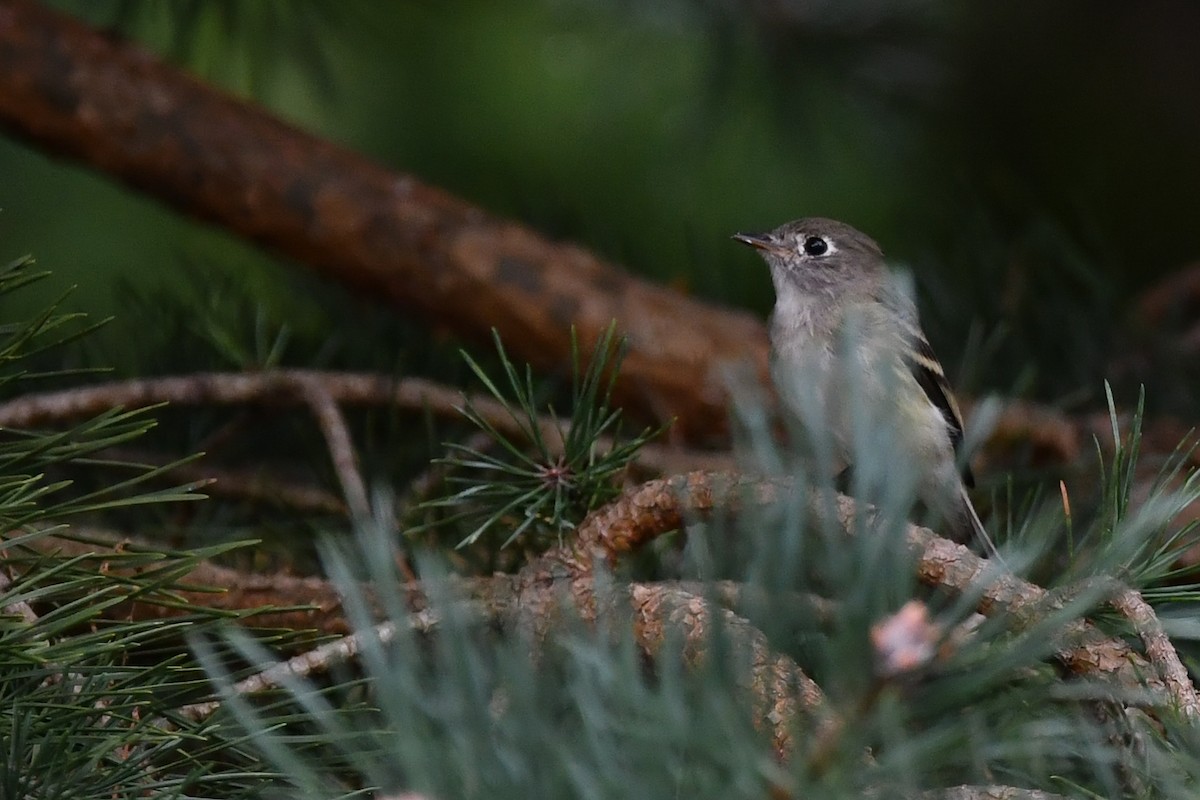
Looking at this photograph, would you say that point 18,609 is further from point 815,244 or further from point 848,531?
point 815,244

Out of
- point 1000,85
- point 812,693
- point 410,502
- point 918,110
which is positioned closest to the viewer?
point 812,693

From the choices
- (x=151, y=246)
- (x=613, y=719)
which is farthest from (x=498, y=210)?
(x=613, y=719)

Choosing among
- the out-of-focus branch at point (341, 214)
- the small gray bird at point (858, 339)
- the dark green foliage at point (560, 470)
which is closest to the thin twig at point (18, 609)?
the dark green foliage at point (560, 470)

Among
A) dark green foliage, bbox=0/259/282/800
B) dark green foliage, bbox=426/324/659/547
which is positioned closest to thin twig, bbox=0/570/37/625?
dark green foliage, bbox=0/259/282/800

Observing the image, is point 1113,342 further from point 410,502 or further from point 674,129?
point 410,502

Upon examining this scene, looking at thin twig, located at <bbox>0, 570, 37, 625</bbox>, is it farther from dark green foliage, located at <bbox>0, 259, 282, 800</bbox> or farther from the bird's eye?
the bird's eye

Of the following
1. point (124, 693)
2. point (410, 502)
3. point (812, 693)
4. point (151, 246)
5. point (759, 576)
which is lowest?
point (151, 246)

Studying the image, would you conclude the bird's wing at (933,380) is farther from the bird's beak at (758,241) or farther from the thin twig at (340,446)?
the thin twig at (340,446)
